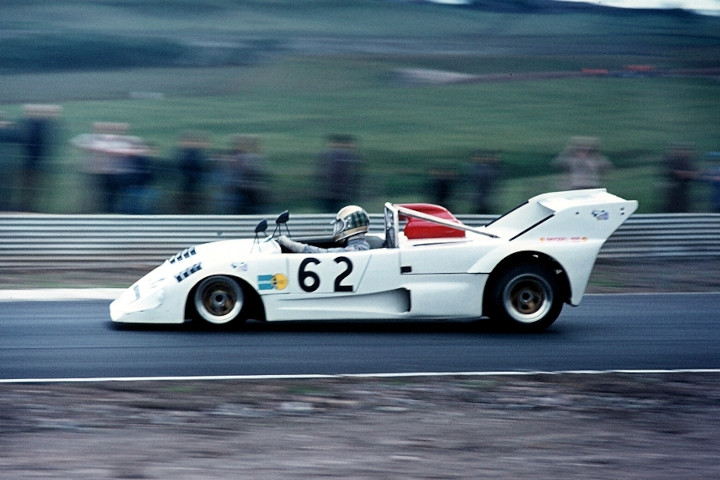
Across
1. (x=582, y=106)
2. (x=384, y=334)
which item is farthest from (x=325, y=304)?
(x=582, y=106)

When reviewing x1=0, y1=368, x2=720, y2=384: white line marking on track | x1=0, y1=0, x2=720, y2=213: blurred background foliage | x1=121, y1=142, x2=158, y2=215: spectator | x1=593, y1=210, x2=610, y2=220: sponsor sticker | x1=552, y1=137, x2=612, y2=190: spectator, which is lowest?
x1=0, y1=368, x2=720, y2=384: white line marking on track

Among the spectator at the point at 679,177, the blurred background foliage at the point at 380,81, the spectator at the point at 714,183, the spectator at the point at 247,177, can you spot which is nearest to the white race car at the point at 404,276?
the spectator at the point at 247,177

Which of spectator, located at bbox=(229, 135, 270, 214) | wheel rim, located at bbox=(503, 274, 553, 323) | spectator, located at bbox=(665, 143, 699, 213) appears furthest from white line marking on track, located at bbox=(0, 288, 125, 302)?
spectator, located at bbox=(665, 143, 699, 213)

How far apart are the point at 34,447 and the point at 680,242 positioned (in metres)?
9.99

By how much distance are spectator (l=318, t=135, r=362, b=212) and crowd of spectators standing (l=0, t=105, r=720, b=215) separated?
0.01 m

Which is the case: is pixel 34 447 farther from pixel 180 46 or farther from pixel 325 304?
pixel 180 46

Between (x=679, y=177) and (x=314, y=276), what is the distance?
7.27 meters

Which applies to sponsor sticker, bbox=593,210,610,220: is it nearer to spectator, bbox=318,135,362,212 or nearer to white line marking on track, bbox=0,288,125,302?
spectator, bbox=318,135,362,212

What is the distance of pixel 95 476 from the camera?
4.99 metres

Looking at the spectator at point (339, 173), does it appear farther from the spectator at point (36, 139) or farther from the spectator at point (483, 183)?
the spectator at point (36, 139)

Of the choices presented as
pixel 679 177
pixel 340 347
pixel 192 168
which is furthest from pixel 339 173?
pixel 340 347

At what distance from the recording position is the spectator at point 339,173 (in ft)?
43.5

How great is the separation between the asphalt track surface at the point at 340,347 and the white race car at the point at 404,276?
21 centimetres

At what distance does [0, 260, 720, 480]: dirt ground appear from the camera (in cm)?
518
